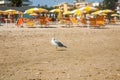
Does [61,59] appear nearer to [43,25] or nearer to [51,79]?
[51,79]

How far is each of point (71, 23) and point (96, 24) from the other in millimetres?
5041

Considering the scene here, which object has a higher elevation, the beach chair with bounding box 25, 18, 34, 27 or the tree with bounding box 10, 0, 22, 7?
the tree with bounding box 10, 0, 22, 7

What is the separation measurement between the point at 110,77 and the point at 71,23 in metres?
28.4

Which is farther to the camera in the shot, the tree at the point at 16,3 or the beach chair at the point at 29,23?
the tree at the point at 16,3

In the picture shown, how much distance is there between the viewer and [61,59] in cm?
960

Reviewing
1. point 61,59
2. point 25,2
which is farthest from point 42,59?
point 25,2

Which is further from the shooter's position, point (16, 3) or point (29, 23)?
point (16, 3)

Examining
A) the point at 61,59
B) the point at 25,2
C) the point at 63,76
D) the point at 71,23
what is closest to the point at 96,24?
the point at 71,23

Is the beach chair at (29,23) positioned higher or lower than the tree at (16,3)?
lower

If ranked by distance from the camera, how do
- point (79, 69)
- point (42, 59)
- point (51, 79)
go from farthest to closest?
point (42, 59)
point (79, 69)
point (51, 79)

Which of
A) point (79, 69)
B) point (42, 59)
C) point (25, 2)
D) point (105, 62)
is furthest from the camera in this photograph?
point (25, 2)

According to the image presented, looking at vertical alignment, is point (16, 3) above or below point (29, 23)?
above

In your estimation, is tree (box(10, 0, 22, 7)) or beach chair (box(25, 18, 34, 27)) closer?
beach chair (box(25, 18, 34, 27))

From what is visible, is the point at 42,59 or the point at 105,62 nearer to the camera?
the point at 105,62
